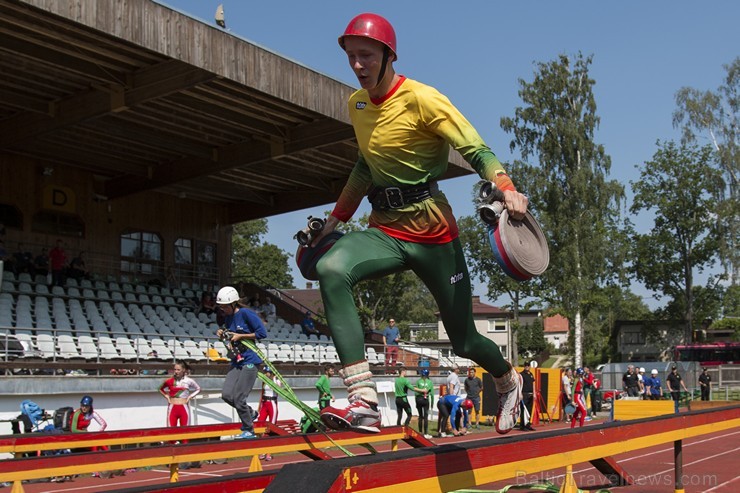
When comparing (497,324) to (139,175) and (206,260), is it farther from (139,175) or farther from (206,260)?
(139,175)

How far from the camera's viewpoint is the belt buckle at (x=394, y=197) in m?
4.48

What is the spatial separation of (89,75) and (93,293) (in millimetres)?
6532

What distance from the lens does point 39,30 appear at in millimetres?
16281

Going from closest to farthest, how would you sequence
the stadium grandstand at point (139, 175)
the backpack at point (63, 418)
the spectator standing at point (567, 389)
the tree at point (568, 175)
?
the backpack at point (63, 418)
the stadium grandstand at point (139, 175)
the spectator standing at point (567, 389)
the tree at point (568, 175)

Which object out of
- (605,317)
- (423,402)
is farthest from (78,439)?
(605,317)

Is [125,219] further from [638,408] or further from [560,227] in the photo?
[560,227]

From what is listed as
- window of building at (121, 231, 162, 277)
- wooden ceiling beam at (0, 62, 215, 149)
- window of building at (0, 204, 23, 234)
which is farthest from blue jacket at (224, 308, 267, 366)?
window of building at (121, 231, 162, 277)

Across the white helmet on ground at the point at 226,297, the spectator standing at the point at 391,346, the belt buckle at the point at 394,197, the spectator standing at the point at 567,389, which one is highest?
the belt buckle at the point at 394,197

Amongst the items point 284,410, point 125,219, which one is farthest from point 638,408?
point 125,219

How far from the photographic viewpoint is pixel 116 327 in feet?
66.9

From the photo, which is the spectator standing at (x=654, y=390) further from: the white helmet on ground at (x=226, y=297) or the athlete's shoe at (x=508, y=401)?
the athlete's shoe at (x=508, y=401)

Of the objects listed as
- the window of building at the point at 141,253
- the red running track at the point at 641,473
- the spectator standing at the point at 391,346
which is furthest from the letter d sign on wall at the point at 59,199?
the red running track at the point at 641,473

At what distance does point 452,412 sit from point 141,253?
43.0 ft

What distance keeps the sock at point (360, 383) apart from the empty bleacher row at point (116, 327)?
11.0m
